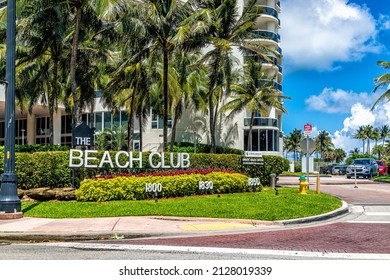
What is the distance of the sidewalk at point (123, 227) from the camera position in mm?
10602

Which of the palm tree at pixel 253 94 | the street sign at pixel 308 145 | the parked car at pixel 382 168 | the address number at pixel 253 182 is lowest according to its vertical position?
the parked car at pixel 382 168

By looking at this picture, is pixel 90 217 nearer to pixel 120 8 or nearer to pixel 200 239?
pixel 200 239

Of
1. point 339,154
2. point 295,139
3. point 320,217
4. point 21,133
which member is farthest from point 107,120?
point 339,154

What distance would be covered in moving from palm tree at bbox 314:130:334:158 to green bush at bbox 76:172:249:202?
114 metres

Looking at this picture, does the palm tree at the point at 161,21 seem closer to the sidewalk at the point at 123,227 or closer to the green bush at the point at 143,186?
the green bush at the point at 143,186

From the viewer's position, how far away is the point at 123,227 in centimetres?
1136

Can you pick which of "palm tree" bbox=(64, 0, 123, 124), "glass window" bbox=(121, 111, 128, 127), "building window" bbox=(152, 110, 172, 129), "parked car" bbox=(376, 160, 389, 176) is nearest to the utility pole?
"palm tree" bbox=(64, 0, 123, 124)

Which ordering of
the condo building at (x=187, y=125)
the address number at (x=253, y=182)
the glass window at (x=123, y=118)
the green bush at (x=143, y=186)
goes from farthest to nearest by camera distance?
the glass window at (x=123, y=118), the condo building at (x=187, y=125), the address number at (x=253, y=182), the green bush at (x=143, y=186)

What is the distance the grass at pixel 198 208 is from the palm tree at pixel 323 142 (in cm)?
11717

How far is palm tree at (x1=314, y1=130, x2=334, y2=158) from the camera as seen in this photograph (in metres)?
130

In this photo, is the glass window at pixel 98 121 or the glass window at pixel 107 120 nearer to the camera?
the glass window at pixel 107 120

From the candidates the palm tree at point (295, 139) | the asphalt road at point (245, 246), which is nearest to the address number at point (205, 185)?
Result: the asphalt road at point (245, 246)

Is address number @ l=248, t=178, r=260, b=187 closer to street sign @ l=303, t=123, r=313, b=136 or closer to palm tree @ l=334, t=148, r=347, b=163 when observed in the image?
street sign @ l=303, t=123, r=313, b=136

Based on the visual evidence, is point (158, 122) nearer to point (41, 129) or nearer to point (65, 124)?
point (65, 124)
